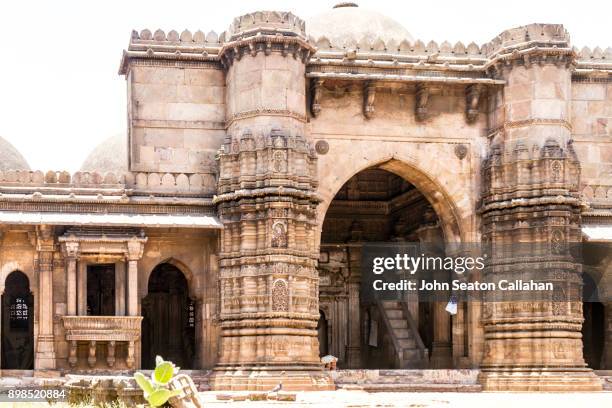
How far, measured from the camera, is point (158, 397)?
53.0 feet

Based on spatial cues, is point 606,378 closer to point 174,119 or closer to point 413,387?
point 413,387

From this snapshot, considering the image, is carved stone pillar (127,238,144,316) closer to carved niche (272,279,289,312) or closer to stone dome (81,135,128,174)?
carved niche (272,279,289,312)

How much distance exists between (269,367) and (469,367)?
5599mm

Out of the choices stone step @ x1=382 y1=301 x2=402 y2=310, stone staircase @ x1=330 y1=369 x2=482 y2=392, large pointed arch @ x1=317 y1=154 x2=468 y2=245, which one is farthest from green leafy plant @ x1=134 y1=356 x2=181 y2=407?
stone step @ x1=382 y1=301 x2=402 y2=310

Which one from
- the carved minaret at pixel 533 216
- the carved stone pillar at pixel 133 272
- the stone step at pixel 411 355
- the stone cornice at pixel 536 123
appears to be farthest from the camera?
the stone step at pixel 411 355

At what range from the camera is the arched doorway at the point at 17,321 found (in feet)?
120

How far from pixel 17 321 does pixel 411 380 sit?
46.4 ft

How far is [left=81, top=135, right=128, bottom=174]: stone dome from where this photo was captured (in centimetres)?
3650

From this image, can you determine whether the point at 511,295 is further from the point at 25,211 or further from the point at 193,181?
the point at 25,211

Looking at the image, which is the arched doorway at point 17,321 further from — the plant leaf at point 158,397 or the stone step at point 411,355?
the plant leaf at point 158,397

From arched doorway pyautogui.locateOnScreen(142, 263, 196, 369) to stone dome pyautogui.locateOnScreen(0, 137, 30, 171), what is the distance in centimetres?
499

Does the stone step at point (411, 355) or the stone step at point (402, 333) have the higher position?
the stone step at point (402, 333)

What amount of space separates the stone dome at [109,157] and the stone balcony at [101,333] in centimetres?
900

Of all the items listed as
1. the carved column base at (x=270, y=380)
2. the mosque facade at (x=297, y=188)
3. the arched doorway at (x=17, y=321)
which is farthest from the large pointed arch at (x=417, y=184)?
the arched doorway at (x=17, y=321)
